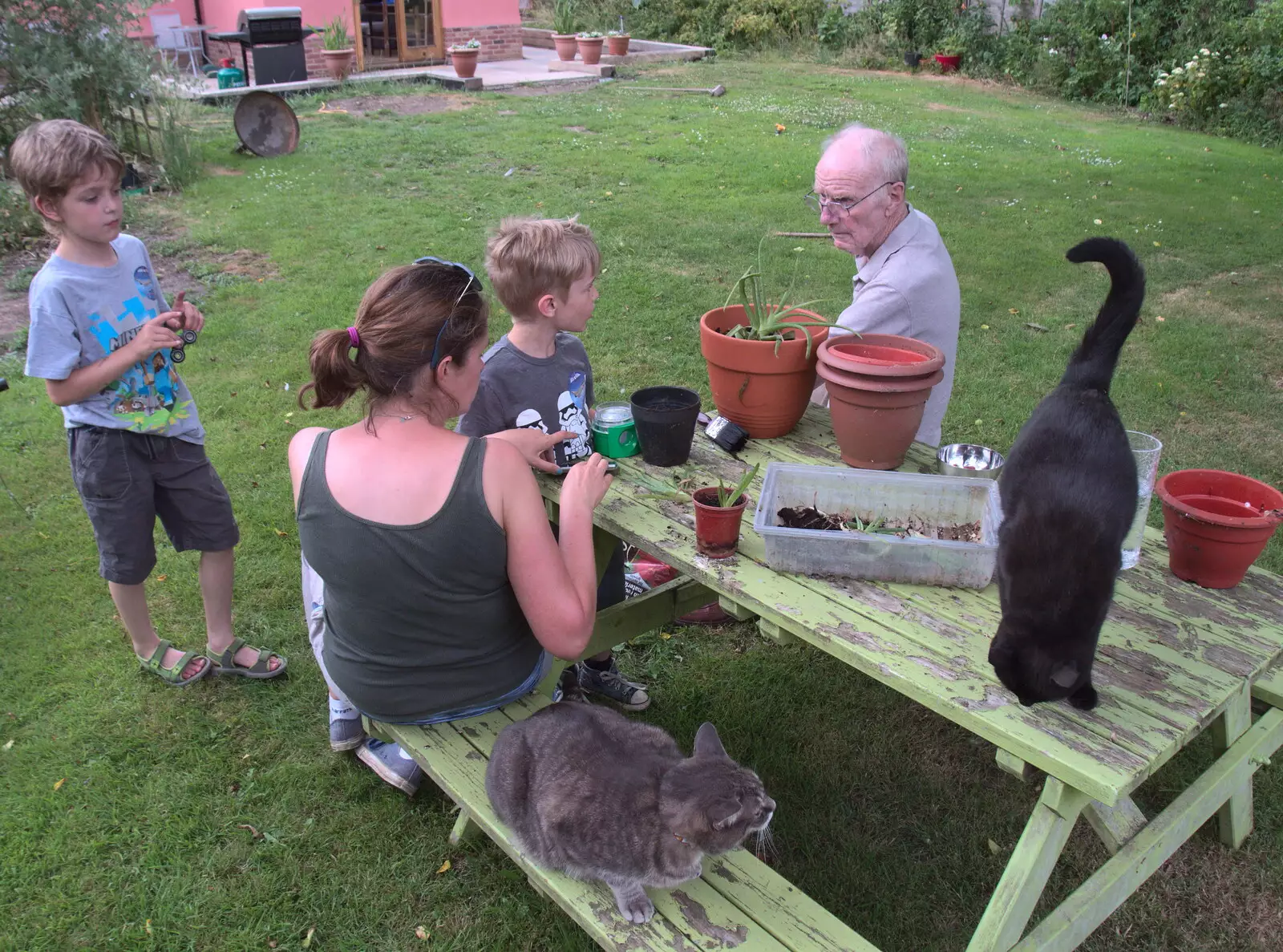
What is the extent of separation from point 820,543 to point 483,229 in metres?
6.27

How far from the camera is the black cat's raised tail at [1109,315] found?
1971 mm

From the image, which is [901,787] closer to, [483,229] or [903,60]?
[483,229]

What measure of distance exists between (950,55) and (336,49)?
1061cm

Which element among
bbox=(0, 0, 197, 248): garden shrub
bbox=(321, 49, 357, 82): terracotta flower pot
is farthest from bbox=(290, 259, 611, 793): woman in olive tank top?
bbox=(321, 49, 357, 82): terracotta flower pot

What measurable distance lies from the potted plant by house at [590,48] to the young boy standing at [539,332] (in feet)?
48.1

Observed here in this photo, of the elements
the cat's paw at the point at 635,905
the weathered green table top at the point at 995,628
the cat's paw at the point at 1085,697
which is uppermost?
the cat's paw at the point at 1085,697

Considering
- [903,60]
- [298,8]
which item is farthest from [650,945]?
[903,60]

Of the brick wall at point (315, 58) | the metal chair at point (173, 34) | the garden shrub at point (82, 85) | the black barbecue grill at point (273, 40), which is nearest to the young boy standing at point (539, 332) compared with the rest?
the garden shrub at point (82, 85)

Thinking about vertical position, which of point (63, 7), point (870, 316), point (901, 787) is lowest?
point (901, 787)

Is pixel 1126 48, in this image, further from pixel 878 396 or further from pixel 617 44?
pixel 878 396

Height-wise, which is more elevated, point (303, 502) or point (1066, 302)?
point (303, 502)

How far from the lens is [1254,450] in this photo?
4.59 meters

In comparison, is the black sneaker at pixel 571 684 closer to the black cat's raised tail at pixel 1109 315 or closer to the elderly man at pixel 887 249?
the elderly man at pixel 887 249

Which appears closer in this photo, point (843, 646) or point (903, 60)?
point (843, 646)
